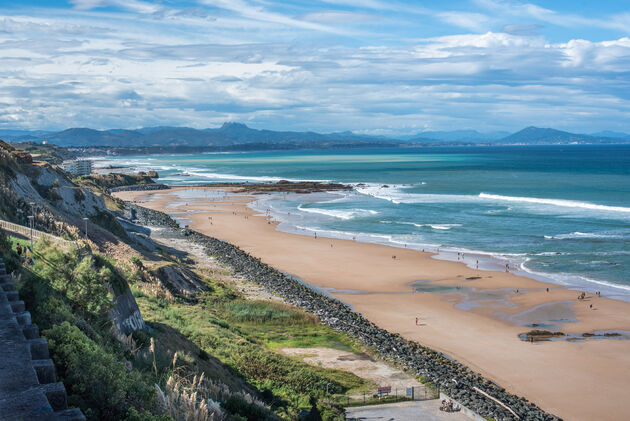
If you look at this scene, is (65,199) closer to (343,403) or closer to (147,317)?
(147,317)

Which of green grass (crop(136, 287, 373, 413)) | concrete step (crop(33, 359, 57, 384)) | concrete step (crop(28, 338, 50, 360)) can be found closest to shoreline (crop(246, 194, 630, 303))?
green grass (crop(136, 287, 373, 413))

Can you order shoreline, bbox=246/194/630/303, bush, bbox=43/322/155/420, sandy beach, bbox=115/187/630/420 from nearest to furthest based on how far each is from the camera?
bush, bbox=43/322/155/420, sandy beach, bbox=115/187/630/420, shoreline, bbox=246/194/630/303

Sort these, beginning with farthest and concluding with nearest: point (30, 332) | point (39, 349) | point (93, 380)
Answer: point (30, 332), point (93, 380), point (39, 349)

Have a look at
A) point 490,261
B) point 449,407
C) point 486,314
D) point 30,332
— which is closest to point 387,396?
point 449,407

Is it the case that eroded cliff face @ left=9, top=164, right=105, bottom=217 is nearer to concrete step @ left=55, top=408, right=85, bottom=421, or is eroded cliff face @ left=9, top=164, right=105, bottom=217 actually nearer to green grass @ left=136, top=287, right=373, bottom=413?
green grass @ left=136, top=287, right=373, bottom=413

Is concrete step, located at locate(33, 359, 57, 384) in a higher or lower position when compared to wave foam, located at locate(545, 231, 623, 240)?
higher

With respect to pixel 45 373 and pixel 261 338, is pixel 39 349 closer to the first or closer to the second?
pixel 45 373

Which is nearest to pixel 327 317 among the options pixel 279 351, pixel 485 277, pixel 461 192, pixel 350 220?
pixel 279 351
